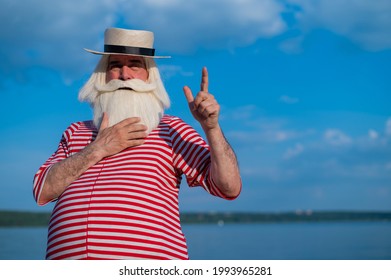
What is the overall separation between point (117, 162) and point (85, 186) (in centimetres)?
21

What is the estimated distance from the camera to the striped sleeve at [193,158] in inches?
129

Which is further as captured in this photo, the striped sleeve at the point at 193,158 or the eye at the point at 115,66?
the eye at the point at 115,66

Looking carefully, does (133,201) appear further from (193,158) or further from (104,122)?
(104,122)

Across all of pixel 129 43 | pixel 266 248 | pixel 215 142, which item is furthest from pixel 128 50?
pixel 266 248

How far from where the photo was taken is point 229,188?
10.3ft

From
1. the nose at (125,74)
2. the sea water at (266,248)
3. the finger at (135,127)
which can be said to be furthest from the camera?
the sea water at (266,248)

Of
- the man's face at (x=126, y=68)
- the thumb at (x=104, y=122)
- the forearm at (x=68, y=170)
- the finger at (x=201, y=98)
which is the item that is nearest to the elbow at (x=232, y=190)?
the finger at (x=201, y=98)

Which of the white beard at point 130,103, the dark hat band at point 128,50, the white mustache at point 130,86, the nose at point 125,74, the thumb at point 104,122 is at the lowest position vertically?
the thumb at point 104,122

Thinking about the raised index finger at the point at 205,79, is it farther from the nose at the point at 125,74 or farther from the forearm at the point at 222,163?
the nose at the point at 125,74

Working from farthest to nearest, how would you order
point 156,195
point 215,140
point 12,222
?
point 12,222 < point 156,195 < point 215,140

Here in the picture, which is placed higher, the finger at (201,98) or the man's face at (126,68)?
the man's face at (126,68)
